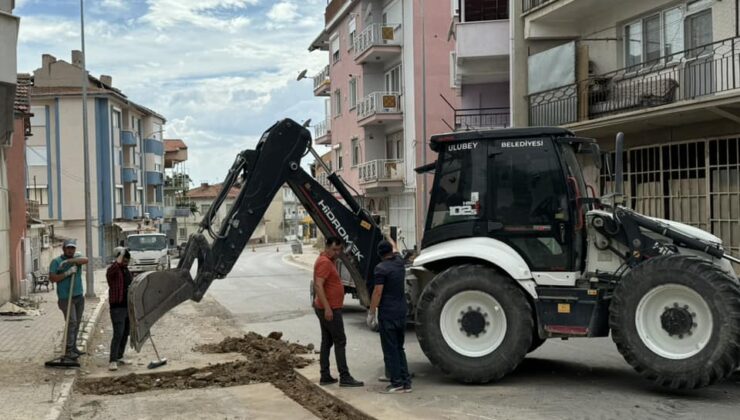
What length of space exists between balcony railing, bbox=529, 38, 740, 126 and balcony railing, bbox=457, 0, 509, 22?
18.5 ft

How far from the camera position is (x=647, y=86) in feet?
54.9

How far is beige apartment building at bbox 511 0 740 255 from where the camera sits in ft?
49.6

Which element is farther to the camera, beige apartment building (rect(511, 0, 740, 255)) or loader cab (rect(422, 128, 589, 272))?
beige apartment building (rect(511, 0, 740, 255))

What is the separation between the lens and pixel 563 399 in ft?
28.2

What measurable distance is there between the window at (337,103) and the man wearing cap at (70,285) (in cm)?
3509

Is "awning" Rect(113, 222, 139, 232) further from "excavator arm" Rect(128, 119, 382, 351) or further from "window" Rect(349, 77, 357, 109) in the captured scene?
"excavator arm" Rect(128, 119, 382, 351)

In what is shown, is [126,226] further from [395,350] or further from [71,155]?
[395,350]

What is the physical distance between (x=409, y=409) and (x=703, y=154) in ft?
33.9

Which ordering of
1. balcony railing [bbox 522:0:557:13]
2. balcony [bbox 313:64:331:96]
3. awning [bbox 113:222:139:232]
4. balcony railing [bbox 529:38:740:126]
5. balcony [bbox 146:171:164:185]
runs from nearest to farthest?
balcony railing [bbox 529:38:740:126], balcony railing [bbox 522:0:557:13], balcony [bbox 313:64:331:96], awning [bbox 113:222:139:232], balcony [bbox 146:171:164:185]

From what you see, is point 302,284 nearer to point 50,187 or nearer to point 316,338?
point 316,338

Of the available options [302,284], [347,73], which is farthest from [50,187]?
[302,284]

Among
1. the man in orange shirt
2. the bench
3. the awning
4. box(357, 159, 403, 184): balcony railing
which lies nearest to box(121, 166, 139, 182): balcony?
the awning

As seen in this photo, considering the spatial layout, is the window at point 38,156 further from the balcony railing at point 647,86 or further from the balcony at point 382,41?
the balcony railing at point 647,86

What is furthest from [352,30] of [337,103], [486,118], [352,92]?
[486,118]
